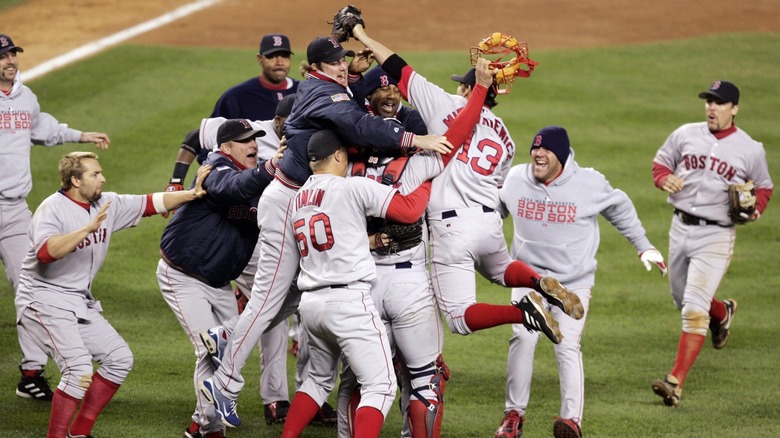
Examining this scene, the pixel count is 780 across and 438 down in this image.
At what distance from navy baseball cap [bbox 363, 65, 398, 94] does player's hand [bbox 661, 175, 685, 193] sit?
261 centimetres

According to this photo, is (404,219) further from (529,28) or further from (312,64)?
(529,28)

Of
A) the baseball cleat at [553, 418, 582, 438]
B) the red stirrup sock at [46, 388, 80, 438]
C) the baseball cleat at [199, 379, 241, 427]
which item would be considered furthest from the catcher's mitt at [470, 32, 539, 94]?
the red stirrup sock at [46, 388, 80, 438]

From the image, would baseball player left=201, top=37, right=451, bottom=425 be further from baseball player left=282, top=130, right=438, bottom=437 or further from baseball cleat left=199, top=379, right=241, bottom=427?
baseball player left=282, top=130, right=438, bottom=437

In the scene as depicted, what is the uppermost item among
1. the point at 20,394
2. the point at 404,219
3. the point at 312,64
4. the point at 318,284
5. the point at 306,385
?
the point at 312,64

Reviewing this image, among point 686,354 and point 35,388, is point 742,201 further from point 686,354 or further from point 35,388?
point 35,388

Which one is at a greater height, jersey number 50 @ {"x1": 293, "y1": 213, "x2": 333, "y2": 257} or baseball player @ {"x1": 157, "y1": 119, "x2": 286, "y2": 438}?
jersey number 50 @ {"x1": 293, "y1": 213, "x2": 333, "y2": 257}

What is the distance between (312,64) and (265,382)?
2083 mm

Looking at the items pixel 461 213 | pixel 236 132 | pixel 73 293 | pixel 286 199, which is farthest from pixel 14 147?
pixel 461 213

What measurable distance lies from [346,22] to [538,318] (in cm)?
197

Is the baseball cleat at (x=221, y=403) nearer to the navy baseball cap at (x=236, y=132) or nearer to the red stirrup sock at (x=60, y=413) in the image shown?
the red stirrup sock at (x=60, y=413)

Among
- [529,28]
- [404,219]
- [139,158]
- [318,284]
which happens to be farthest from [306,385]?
[529,28]

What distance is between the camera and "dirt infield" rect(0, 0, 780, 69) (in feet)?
55.3

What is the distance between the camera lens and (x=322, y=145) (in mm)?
5297

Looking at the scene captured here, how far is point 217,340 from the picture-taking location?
5895 mm
